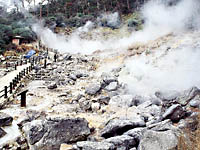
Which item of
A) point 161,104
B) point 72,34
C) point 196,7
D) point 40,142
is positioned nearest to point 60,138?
point 40,142

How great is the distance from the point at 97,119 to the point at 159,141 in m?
2.99

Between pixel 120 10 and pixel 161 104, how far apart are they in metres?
29.9

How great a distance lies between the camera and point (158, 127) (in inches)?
155

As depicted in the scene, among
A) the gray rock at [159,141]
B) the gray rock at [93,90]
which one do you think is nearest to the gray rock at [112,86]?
the gray rock at [93,90]

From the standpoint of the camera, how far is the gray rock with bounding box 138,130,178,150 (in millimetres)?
3144

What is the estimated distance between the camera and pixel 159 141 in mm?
3258

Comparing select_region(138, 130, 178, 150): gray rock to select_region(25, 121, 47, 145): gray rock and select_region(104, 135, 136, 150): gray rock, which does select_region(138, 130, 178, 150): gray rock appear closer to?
select_region(104, 135, 136, 150): gray rock

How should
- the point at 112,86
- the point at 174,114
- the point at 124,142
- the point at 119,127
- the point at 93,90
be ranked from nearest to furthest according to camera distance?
the point at 124,142, the point at 119,127, the point at 174,114, the point at 93,90, the point at 112,86

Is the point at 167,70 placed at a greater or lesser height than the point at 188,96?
greater

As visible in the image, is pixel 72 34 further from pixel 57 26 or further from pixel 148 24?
pixel 148 24

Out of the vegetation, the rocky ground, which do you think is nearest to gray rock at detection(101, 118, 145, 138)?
the rocky ground

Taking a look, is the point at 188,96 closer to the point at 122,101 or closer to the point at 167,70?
the point at 122,101

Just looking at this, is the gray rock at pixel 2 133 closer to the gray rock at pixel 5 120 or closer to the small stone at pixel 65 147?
the gray rock at pixel 5 120

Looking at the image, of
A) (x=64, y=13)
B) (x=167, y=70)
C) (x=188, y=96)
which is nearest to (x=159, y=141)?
(x=188, y=96)
